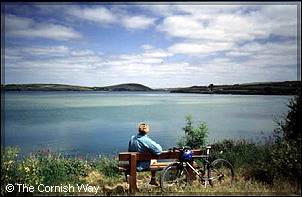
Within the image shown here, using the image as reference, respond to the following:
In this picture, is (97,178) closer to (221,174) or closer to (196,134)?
(221,174)

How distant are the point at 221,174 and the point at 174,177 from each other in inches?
46.4

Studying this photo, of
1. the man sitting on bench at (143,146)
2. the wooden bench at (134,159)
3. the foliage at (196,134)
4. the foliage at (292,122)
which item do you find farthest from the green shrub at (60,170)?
the foliage at (292,122)

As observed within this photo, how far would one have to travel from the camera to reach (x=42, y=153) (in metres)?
12.2

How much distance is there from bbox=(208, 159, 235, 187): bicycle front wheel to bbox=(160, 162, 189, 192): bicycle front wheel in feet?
2.03

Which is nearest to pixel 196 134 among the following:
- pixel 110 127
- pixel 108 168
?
pixel 108 168

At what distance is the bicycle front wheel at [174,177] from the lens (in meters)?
8.27

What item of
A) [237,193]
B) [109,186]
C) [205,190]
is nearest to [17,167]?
[109,186]

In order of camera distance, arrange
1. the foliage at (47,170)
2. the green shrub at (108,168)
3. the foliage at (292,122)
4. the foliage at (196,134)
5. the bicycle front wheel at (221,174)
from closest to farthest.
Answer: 1. the foliage at (47,170)
2. the bicycle front wheel at (221,174)
3. the foliage at (292,122)
4. the green shrub at (108,168)
5. the foliage at (196,134)

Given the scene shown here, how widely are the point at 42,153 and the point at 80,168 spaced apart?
2201 millimetres

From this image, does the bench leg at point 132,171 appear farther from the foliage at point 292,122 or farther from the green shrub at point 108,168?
the foliage at point 292,122

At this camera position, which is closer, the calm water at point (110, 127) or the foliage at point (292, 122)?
the foliage at point (292, 122)

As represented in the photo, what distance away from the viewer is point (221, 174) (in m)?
8.97

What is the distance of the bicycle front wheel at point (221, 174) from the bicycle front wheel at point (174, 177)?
24.3 inches

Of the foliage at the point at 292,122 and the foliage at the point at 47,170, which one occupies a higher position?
the foliage at the point at 292,122
